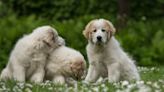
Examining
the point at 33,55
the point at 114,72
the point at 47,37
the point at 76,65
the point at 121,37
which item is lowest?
the point at 114,72

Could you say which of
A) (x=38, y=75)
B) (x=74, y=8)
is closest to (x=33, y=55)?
(x=38, y=75)

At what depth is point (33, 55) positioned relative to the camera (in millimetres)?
13406

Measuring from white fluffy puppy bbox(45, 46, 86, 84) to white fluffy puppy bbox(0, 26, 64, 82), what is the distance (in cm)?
15

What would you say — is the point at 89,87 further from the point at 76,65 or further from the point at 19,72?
the point at 19,72

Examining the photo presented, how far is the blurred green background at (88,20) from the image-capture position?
22891mm

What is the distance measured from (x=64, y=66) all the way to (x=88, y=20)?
11.9 meters

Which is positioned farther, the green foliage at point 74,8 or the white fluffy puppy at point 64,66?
the green foliage at point 74,8

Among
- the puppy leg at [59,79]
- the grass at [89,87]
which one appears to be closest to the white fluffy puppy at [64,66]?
the puppy leg at [59,79]

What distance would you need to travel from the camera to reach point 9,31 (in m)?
23.2

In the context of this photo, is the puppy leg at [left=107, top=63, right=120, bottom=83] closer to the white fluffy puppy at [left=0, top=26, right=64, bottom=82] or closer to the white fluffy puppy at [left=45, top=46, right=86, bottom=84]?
the white fluffy puppy at [left=45, top=46, right=86, bottom=84]

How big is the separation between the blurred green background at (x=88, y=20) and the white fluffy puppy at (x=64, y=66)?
863cm

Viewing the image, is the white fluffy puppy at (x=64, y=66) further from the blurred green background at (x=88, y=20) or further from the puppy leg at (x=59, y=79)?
the blurred green background at (x=88, y=20)

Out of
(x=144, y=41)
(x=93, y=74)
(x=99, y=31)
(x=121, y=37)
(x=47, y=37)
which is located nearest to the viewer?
(x=99, y=31)

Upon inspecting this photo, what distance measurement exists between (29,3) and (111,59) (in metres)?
16.8
